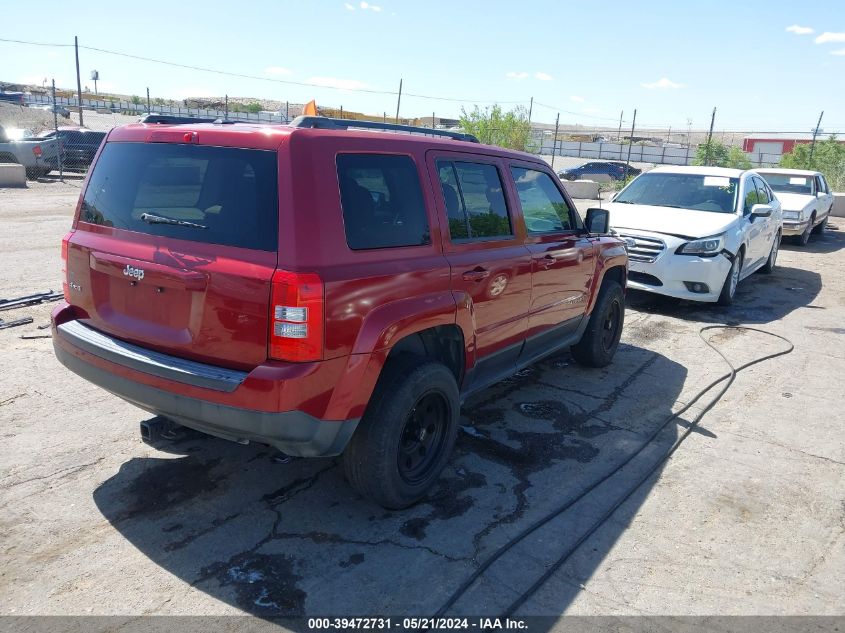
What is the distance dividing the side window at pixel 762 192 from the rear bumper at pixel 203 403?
8887mm

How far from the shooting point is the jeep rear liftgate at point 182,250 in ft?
9.36

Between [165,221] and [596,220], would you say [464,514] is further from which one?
[596,220]

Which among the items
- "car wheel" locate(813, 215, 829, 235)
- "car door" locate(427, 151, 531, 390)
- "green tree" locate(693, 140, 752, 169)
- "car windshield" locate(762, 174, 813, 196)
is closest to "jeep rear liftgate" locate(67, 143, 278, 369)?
"car door" locate(427, 151, 531, 390)

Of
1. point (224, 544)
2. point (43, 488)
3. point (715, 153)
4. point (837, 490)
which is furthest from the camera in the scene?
point (715, 153)

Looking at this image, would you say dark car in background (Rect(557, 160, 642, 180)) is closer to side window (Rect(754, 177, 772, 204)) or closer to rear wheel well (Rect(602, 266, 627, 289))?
side window (Rect(754, 177, 772, 204))

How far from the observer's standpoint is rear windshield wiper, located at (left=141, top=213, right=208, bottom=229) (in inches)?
119

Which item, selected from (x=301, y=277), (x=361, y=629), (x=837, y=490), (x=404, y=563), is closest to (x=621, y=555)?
(x=404, y=563)

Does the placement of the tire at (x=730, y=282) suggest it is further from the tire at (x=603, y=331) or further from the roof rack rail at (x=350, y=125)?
the roof rack rail at (x=350, y=125)

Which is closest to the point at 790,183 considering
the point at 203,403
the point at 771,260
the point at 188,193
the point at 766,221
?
the point at 771,260

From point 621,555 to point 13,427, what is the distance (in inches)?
147

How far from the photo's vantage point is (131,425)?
4.28m

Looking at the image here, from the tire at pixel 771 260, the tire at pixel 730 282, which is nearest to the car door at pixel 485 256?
the tire at pixel 730 282

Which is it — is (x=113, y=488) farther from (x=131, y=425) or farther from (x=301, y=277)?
(x=301, y=277)

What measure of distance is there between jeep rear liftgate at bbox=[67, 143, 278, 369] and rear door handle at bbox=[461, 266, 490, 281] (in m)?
1.25
